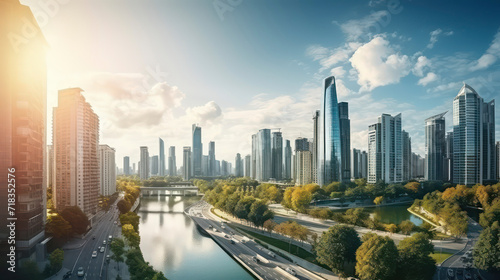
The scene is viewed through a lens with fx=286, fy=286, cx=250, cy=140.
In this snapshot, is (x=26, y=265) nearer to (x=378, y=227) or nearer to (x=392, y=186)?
(x=378, y=227)

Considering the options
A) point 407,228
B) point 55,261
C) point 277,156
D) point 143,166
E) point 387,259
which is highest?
point 277,156

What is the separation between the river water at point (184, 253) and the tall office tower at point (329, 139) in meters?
20.1

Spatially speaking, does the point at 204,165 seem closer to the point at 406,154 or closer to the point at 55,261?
the point at 406,154

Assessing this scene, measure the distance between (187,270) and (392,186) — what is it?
26.2 m

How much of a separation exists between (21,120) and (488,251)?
16.0 meters

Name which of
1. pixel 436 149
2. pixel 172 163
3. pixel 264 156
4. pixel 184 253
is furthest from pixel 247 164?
pixel 184 253

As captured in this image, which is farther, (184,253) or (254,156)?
(254,156)

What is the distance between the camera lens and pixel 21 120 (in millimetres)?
9562

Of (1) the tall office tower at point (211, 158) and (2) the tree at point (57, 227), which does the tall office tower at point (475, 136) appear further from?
(1) the tall office tower at point (211, 158)

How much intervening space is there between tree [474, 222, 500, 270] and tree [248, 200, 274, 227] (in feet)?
30.7

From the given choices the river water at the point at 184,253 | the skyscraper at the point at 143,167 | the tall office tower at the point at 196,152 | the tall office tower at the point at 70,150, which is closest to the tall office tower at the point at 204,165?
the tall office tower at the point at 196,152

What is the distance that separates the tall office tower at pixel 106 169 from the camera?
83.5 ft

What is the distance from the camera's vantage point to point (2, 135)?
9.03 meters

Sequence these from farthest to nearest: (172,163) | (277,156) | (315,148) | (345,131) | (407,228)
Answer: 1. (172,163)
2. (277,156)
3. (345,131)
4. (315,148)
5. (407,228)
